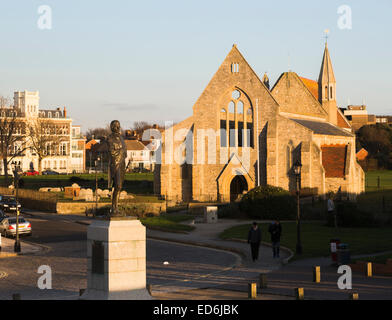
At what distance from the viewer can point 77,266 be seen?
27.3 metres

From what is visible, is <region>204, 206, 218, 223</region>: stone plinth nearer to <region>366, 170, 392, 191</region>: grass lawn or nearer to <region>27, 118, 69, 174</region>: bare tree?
<region>366, 170, 392, 191</region>: grass lawn

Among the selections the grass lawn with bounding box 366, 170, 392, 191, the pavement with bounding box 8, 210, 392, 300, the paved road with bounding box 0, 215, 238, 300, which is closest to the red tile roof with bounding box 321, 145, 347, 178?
the grass lawn with bounding box 366, 170, 392, 191

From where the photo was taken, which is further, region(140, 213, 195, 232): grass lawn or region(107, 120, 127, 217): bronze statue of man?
region(140, 213, 195, 232): grass lawn

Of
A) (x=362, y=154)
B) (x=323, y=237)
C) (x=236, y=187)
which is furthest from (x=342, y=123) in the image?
(x=323, y=237)

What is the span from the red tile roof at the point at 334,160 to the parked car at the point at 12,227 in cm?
3001

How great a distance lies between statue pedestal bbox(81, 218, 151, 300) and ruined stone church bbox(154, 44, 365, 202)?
41000mm

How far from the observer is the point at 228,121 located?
61.3 meters

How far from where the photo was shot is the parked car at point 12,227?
39.3 m

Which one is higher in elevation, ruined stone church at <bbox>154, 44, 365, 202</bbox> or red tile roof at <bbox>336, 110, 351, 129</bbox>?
red tile roof at <bbox>336, 110, 351, 129</bbox>

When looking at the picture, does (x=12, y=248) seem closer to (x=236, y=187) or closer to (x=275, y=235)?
(x=275, y=235)

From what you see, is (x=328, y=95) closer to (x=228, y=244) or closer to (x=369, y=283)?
(x=228, y=244)

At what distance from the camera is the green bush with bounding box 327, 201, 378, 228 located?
39.1 metres

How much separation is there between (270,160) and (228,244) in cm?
2536
